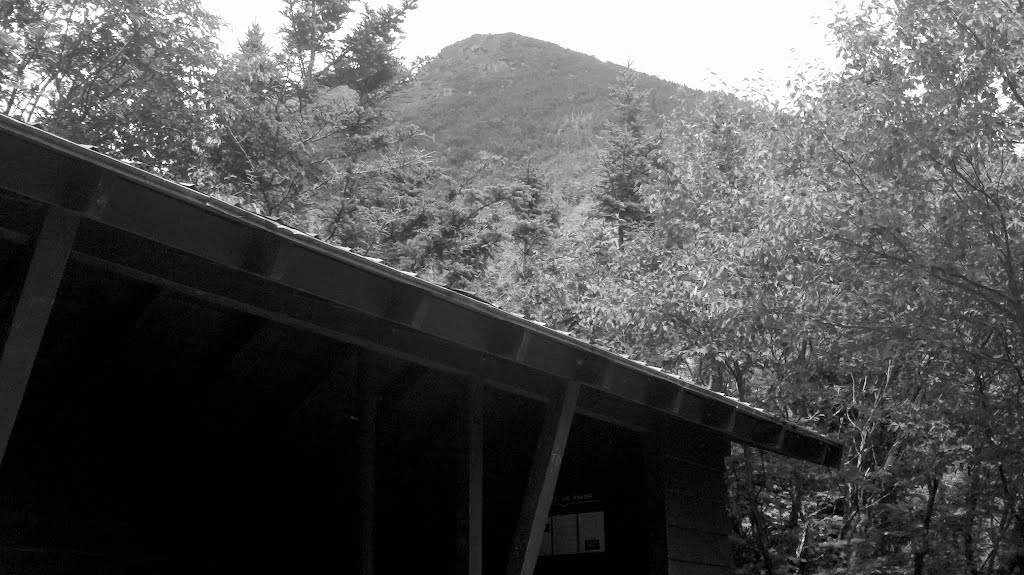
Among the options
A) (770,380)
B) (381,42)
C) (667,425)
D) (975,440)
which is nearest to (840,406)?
(770,380)

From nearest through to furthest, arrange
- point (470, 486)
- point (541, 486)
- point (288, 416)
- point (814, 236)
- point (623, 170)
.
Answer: point (541, 486) < point (470, 486) < point (288, 416) < point (814, 236) < point (623, 170)

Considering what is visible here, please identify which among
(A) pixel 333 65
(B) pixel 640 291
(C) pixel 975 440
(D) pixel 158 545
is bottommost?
(D) pixel 158 545

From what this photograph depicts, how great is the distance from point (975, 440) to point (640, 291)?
165 inches

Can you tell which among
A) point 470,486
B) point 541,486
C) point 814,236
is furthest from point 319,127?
point 541,486

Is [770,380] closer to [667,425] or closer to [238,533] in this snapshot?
[667,425]

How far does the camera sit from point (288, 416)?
6.17 m

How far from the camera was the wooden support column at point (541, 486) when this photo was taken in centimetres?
487

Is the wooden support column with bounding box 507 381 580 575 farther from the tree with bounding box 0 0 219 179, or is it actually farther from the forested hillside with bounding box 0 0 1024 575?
the tree with bounding box 0 0 219 179

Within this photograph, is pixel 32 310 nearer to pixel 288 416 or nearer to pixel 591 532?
pixel 288 416

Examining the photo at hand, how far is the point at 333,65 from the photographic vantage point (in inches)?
922

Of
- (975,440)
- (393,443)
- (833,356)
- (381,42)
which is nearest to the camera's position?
(393,443)

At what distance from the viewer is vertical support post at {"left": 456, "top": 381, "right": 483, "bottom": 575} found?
494 centimetres

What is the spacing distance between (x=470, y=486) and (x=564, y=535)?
2702 millimetres

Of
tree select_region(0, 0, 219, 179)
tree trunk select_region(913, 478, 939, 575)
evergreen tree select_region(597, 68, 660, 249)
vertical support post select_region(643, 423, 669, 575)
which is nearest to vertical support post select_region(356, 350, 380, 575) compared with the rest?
vertical support post select_region(643, 423, 669, 575)
